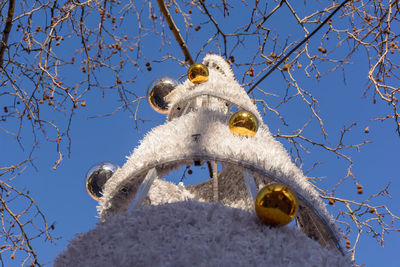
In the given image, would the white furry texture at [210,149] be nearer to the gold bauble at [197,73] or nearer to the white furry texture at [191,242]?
the white furry texture at [191,242]

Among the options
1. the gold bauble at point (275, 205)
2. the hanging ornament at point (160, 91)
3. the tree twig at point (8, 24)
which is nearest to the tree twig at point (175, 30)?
the hanging ornament at point (160, 91)

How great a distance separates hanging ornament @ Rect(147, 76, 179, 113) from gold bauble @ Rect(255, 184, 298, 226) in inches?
69.5

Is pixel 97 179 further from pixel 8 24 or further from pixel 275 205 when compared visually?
pixel 275 205

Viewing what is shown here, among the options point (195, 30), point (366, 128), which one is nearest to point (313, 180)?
point (366, 128)

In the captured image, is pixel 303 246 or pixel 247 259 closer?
pixel 247 259

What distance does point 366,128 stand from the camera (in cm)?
261

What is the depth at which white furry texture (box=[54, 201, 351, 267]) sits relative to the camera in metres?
1.01

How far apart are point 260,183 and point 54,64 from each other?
5.55 ft

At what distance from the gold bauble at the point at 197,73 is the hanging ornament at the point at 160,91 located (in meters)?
0.62

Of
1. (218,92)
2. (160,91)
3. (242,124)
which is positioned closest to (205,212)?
(242,124)

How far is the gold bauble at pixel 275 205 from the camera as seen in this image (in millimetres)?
1178

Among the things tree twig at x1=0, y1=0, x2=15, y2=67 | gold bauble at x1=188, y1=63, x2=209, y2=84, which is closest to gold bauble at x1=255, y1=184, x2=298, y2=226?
gold bauble at x1=188, y1=63, x2=209, y2=84

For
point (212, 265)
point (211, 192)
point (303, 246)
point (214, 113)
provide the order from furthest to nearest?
point (211, 192)
point (214, 113)
point (303, 246)
point (212, 265)

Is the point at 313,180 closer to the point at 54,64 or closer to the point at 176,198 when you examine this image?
the point at 176,198
